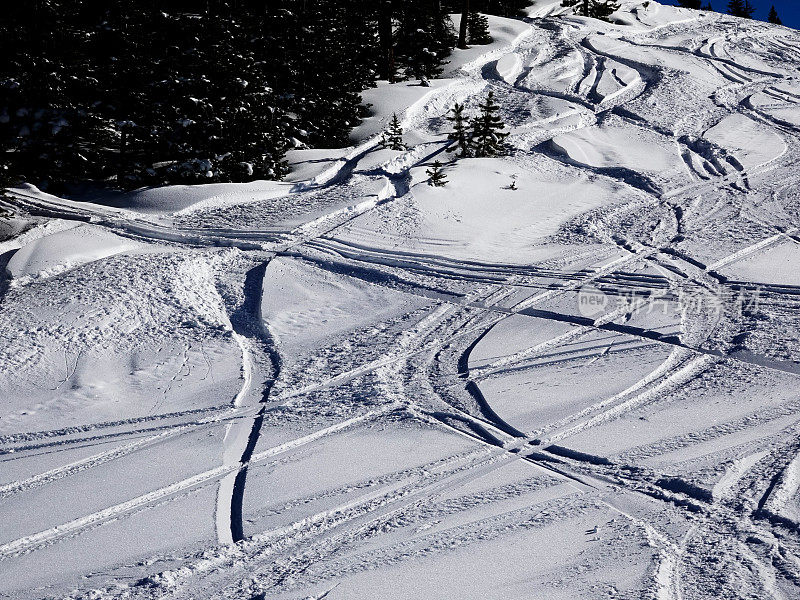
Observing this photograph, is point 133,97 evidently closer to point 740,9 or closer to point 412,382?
point 412,382

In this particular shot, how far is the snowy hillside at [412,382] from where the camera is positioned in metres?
5.28

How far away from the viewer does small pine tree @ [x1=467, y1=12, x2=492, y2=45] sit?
31.5 metres

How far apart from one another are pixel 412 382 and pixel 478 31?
87.5 ft

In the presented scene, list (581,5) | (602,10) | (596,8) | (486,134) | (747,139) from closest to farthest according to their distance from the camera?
(486,134)
(747,139)
(602,10)
(596,8)
(581,5)

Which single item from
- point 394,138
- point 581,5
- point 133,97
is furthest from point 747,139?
point 581,5

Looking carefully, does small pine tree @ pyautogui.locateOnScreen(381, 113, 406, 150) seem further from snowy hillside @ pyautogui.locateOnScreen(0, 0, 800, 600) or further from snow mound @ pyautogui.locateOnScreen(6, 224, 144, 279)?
snow mound @ pyautogui.locateOnScreen(6, 224, 144, 279)

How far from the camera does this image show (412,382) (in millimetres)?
8422

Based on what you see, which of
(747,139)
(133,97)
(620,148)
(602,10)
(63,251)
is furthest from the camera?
(602,10)

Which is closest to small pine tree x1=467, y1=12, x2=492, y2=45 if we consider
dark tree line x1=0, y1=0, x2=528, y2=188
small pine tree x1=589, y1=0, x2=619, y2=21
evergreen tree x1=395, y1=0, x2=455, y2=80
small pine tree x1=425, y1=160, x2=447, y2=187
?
evergreen tree x1=395, y1=0, x2=455, y2=80

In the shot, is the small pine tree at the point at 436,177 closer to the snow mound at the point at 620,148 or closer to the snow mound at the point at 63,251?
the snow mound at the point at 620,148

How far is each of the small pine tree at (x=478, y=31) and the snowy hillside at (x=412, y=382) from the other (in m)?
15.2

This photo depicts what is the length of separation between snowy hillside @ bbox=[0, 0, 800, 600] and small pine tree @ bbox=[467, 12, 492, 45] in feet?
49.8

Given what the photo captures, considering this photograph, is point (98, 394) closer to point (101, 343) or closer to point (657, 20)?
point (101, 343)

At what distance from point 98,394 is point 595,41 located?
2903 cm
